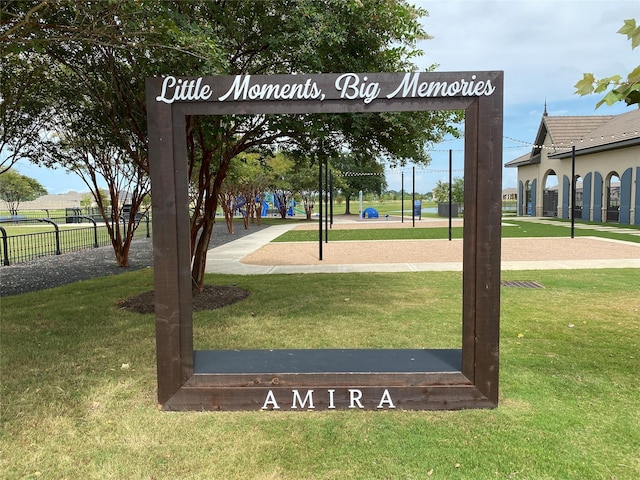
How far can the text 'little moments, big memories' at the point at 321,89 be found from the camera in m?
3.49

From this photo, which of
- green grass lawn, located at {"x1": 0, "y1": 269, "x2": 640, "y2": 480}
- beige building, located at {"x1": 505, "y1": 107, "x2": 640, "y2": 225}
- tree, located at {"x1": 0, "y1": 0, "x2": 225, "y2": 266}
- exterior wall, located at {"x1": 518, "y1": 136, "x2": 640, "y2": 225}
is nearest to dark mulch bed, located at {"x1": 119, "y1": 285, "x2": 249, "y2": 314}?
green grass lawn, located at {"x1": 0, "y1": 269, "x2": 640, "y2": 480}

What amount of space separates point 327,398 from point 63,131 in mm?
10269

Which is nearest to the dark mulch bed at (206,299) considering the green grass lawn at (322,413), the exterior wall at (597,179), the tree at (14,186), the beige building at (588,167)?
the green grass lawn at (322,413)

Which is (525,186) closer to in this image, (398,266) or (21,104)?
(398,266)

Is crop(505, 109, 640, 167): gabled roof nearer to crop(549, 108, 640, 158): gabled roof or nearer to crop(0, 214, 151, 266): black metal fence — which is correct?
crop(549, 108, 640, 158): gabled roof


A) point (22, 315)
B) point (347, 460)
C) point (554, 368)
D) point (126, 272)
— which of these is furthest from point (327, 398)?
point (126, 272)

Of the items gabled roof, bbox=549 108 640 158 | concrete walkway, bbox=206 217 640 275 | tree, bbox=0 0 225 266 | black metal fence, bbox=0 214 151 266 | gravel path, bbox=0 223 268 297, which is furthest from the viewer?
gabled roof, bbox=549 108 640 158

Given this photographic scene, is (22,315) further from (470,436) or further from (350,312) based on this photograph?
(470,436)

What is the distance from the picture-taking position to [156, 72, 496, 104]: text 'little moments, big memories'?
3.49 metres

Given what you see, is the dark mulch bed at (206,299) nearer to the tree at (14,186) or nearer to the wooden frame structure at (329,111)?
the wooden frame structure at (329,111)

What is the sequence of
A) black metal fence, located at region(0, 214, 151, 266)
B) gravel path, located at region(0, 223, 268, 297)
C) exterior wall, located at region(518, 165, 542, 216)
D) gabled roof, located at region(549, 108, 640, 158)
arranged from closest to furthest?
gravel path, located at region(0, 223, 268, 297) < black metal fence, located at region(0, 214, 151, 266) < gabled roof, located at region(549, 108, 640, 158) < exterior wall, located at region(518, 165, 542, 216)

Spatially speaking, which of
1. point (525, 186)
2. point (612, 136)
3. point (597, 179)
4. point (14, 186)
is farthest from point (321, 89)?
point (14, 186)

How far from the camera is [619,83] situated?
3.10m

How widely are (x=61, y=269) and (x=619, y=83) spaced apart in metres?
12.5
